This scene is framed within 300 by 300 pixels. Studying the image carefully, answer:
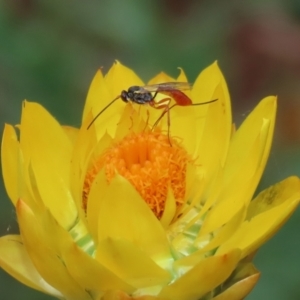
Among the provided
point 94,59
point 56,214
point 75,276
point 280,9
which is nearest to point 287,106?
point 280,9

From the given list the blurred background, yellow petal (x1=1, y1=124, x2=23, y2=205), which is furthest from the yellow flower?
the blurred background

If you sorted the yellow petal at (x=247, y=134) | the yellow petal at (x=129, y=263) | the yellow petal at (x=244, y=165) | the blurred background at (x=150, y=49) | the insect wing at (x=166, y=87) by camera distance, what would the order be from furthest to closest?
1. the blurred background at (x=150, y=49)
2. the insect wing at (x=166, y=87)
3. the yellow petal at (x=247, y=134)
4. the yellow petal at (x=244, y=165)
5. the yellow petal at (x=129, y=263)

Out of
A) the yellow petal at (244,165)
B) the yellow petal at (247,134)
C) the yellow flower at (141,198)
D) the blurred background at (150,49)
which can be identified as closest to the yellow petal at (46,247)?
the yellow flower at (141,198)

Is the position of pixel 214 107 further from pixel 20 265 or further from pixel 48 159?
pixel 20 265

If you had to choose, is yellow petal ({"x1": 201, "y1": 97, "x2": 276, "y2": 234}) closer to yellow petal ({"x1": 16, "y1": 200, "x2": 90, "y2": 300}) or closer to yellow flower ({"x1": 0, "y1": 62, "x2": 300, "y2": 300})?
yellow flower ({"x1": 0, "y1": 62, "x2": 300, "y2": 300})

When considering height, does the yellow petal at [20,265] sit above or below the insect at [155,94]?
below

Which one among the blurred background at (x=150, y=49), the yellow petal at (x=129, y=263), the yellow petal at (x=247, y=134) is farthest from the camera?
A: the blurred background at (x=150, y=49)

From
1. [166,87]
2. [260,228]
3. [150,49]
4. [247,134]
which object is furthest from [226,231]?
[150,49]

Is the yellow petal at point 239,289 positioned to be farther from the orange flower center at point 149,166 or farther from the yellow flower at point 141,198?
the orange flower center at point 149,166

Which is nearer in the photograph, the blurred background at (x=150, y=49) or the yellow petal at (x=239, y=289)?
the yellow petal at (x=239, y=289)
